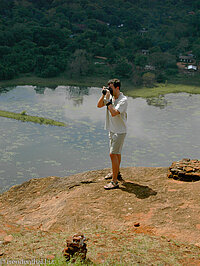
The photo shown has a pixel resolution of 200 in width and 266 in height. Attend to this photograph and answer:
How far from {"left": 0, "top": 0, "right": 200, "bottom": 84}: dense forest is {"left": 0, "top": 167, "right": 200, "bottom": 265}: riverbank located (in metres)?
42.3

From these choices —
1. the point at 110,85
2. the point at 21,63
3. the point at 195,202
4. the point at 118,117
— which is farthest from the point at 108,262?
the point at 21,63

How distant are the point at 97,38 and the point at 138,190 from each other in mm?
68388

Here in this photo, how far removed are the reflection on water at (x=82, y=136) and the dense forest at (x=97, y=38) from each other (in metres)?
12.9

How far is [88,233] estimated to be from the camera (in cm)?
708

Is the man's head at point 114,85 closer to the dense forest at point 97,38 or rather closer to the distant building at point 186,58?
the dense forest at point 97,38

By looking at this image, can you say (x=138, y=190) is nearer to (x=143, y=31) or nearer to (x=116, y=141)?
(x=116, y=141)

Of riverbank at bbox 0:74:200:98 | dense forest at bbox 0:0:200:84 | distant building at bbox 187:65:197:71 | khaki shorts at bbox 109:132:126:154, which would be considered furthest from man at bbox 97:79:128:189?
distant building at bbox 187:65:197:71

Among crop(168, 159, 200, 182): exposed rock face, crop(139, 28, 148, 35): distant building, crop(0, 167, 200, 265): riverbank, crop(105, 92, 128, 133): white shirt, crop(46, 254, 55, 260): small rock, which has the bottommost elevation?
crop(0, 167, 200, 265): riverbank

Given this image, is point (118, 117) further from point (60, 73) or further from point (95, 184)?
point (60, 73)

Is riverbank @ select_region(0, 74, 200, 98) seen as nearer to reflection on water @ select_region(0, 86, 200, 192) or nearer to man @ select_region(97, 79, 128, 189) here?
reflection on water @ select_region(0, 86, 200, 192)

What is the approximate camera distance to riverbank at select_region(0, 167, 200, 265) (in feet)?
19.9

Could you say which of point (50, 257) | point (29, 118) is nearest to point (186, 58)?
point (29, 118)

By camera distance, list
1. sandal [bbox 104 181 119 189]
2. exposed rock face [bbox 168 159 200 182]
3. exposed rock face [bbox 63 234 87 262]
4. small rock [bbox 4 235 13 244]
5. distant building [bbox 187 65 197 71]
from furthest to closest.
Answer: distant building [bbox 187 65 197 71], exposed rock face [bbox 168 159 200 182], sandal [bbox 104 181 119 189], small rock [bbox 4 235 13 244], exposed rock face [bbox 63 234 87 262]

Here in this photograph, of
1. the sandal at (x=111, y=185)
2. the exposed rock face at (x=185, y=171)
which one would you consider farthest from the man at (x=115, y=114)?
the exposed rock face at (x=185, y=171)
